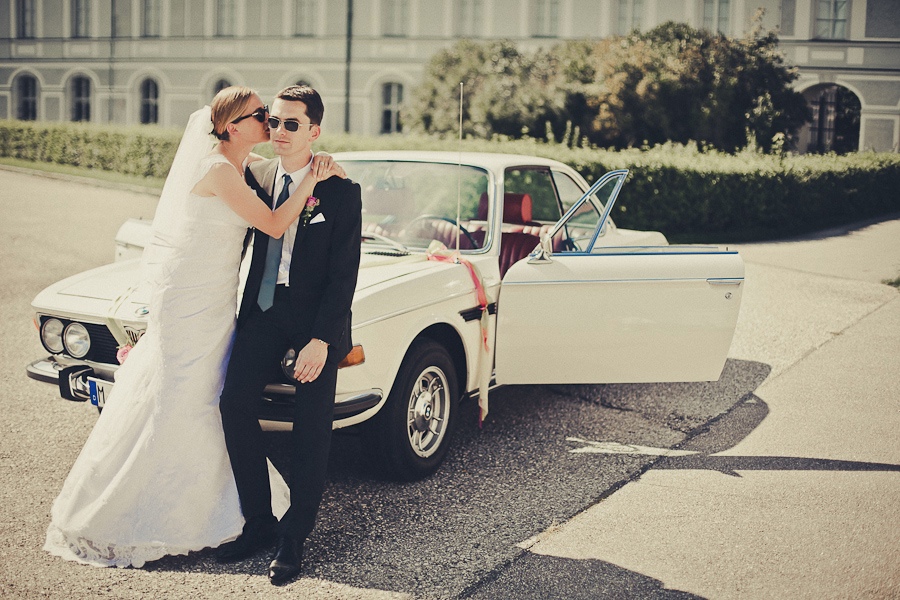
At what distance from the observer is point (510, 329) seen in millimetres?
5297

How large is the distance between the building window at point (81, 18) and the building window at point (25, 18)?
2.28 metres

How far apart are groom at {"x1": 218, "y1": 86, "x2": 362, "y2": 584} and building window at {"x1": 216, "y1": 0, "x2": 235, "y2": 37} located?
34733 mm

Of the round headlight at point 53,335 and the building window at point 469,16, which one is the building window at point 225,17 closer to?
the building window at point 469,16

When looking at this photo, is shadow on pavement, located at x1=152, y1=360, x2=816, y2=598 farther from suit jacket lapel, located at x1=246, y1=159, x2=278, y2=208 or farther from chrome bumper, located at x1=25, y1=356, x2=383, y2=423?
suit jacket lapel, located at x1=246, y1=159, x2=278, y2=208

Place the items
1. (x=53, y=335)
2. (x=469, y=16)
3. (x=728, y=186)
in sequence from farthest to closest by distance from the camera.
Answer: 1. (x=469, y=16)
2. (x=728, y=186)
3. (x=53, y=335)

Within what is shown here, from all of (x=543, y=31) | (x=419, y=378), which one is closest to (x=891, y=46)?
(x=543, y=31)

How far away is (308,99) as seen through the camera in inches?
153

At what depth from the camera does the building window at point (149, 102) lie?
3856cm

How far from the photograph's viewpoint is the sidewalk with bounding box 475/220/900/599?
13.0 ft

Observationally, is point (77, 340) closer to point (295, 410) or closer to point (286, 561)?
point (295, 410)

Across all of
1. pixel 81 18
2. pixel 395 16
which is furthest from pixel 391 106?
pixel 81 18

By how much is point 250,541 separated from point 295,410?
62cm

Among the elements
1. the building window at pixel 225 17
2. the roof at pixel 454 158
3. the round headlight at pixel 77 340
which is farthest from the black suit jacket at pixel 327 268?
the building window at pixel 225 17

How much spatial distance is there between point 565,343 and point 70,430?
2.96 metres
